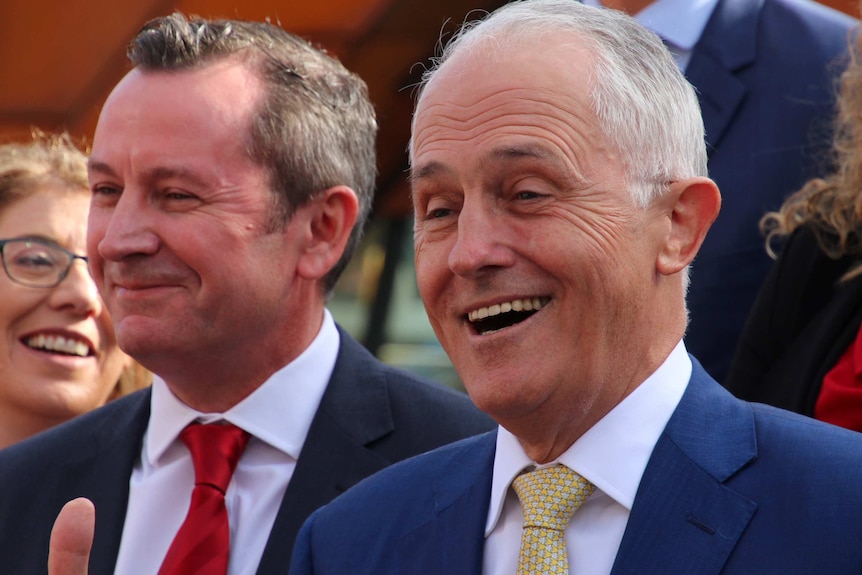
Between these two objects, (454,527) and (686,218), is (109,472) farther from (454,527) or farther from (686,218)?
(686,218)

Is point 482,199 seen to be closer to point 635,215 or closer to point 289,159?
point 635,215

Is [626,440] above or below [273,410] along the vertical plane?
above

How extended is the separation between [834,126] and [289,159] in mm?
1534

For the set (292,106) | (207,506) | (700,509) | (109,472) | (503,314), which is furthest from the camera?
(292,106)

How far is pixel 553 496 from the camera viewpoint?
2346 mm

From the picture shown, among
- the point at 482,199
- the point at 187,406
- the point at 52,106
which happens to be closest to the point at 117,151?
the point at 187,406

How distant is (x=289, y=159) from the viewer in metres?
3.51

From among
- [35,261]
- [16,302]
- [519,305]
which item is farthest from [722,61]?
[16,302]

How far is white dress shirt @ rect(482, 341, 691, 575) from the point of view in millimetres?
2309

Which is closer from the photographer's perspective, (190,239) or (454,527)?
(454,527)

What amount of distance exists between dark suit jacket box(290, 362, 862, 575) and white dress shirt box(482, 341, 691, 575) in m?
0.03

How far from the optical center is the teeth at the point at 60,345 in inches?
173

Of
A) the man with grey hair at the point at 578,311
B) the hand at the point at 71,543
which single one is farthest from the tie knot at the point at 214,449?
the hand at the point at 71,543

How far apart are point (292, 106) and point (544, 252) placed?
57.0 inches
